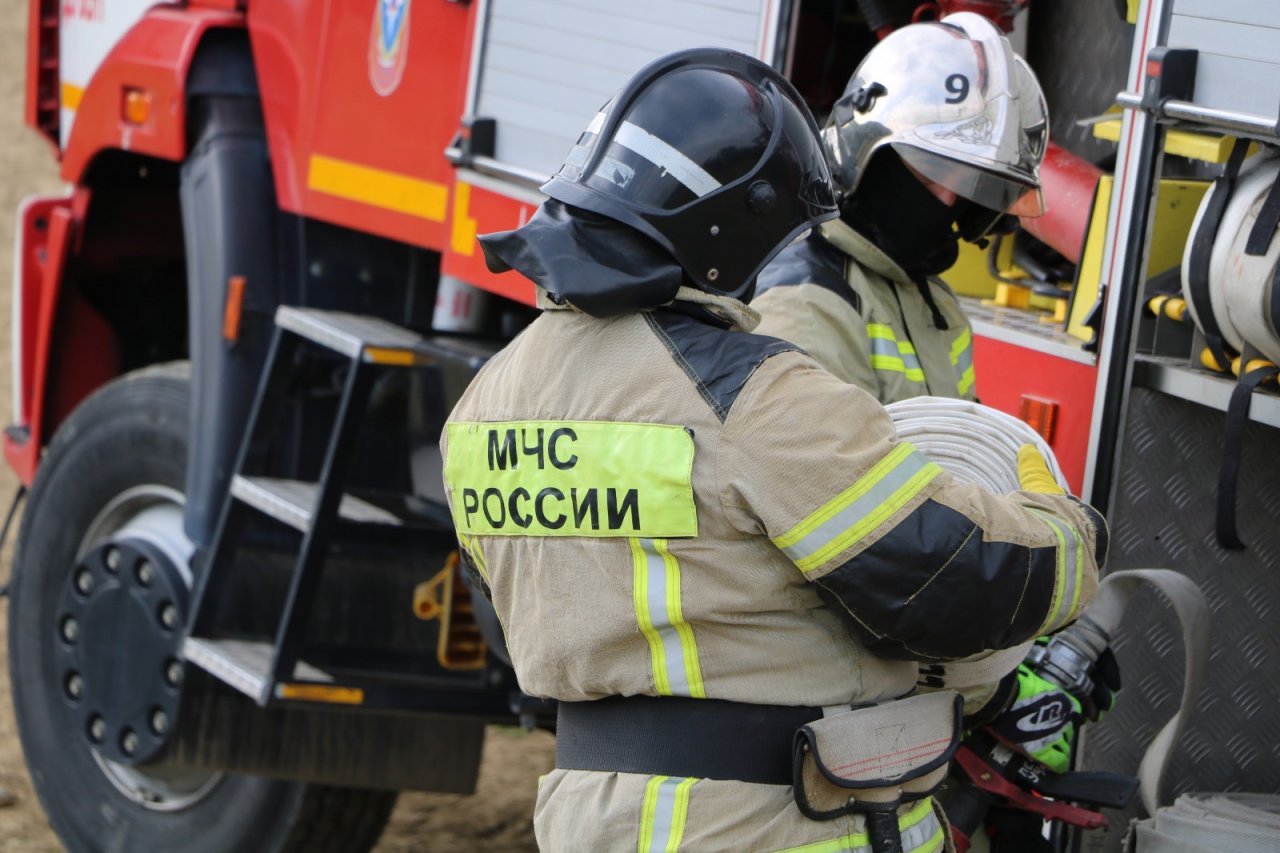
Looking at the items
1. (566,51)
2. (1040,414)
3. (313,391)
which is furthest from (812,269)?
(313,391)

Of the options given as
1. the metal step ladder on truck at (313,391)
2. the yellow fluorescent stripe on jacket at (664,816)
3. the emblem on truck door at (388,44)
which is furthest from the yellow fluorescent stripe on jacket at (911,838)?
the emblem on truck door at (388,44)

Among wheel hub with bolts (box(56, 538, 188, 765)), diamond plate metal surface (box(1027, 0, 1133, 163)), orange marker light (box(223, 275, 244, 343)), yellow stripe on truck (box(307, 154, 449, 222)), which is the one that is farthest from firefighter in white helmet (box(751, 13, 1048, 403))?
wheel hub with bolts (box(56, 538, 188, 765))

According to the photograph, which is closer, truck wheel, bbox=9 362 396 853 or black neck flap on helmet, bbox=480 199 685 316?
black neck flap on helmet, bbox=480 199 685 316

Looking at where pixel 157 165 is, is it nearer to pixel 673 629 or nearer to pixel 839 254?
pixel 839 254

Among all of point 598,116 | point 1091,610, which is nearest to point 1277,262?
point 1091,610

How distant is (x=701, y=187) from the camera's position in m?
2.01

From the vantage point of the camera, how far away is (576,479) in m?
1.98

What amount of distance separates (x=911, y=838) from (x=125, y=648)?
2607mm

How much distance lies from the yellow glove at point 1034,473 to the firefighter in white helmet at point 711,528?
9 centimetres

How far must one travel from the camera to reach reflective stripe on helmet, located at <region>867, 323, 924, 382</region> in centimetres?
261

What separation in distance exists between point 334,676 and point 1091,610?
182cm

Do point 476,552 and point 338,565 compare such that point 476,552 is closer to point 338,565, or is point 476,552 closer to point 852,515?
point 852,515

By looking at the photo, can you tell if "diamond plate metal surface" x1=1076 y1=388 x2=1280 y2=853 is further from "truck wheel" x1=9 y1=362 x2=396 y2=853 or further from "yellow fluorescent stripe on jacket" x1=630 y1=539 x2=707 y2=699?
"truck wheel" x1=9 y1=362 x2=396 y2=853

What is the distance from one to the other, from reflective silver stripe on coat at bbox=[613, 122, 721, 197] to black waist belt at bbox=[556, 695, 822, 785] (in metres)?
0.58
